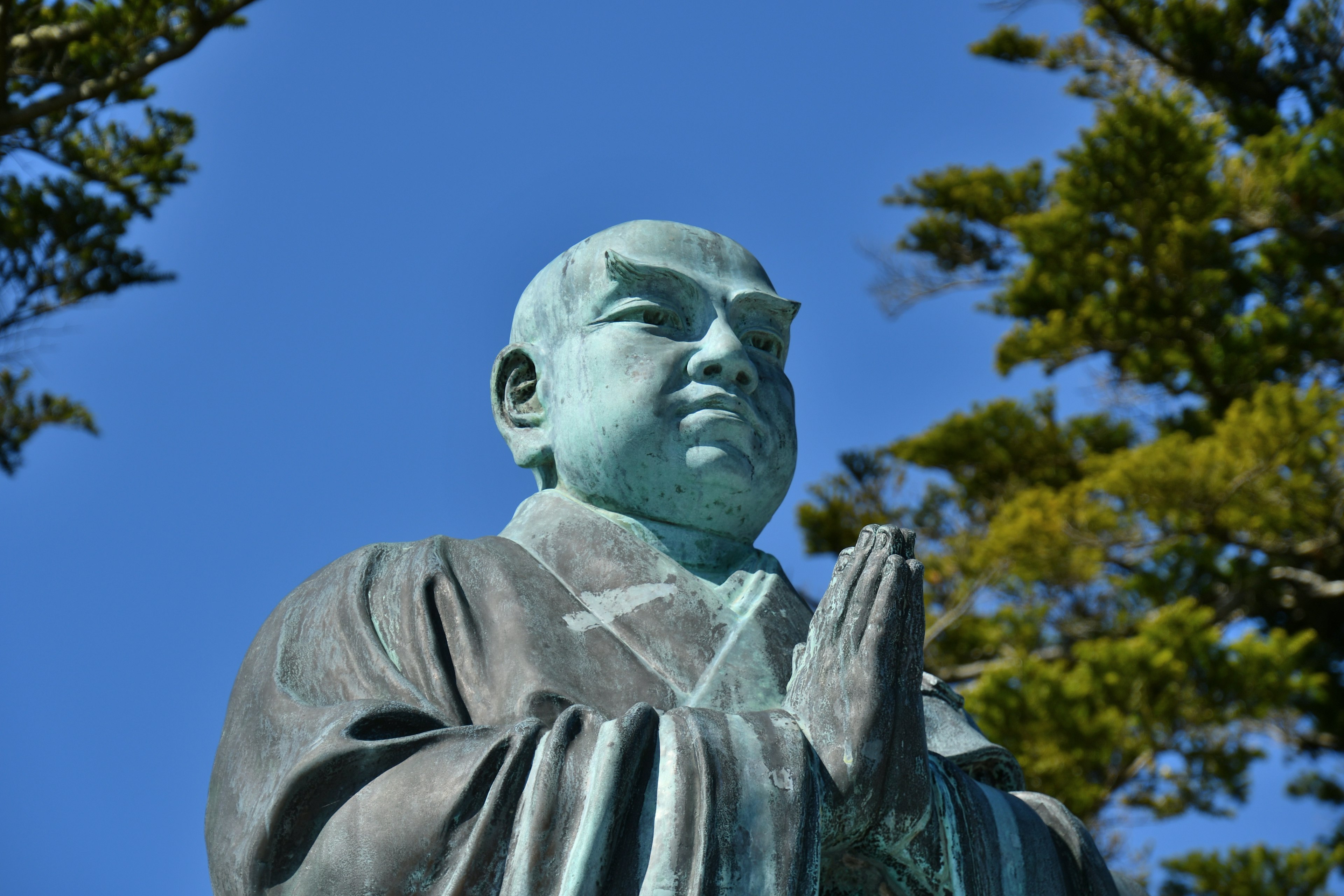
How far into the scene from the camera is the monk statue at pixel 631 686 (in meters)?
2.43

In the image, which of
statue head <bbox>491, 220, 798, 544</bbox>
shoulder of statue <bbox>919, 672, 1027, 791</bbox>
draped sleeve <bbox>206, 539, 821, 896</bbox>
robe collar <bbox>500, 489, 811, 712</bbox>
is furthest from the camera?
statue head <bbox>491, 220, 798, 544</bbox>

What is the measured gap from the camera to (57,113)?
10531 mm

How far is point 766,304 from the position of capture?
3404mm

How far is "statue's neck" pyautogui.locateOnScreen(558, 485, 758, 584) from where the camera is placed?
10.5 feet

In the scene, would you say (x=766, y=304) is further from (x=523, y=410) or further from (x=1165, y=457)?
(x=1165, y=457)

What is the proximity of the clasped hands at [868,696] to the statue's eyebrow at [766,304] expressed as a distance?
31.6 inches

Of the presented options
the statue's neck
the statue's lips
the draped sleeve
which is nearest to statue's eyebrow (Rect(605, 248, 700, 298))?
the statue's lips

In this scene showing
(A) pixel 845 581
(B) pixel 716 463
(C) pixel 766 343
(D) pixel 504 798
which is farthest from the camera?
(C) pixel 766 343

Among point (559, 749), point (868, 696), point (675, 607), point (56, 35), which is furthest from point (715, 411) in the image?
point (56, 35)

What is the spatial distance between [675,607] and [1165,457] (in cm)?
1028

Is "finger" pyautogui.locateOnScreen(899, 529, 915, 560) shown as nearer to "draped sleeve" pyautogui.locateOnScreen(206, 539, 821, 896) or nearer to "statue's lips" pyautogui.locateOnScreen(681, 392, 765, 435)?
"draped sleeve" pyautogui.locateOnScreen(206, 539, 821, 896)

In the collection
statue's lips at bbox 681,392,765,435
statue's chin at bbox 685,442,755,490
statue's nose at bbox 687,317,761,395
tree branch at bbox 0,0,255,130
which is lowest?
statue's chin at bbox 685,442,755,490

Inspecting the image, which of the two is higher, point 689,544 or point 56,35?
point 56,35

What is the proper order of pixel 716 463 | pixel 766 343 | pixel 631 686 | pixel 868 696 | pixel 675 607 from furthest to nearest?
pixel 766 343 → pixel 716 463 → pixel 675 607 → pixel 631 686 → pixel 868 696
